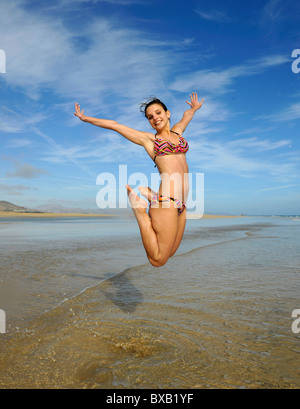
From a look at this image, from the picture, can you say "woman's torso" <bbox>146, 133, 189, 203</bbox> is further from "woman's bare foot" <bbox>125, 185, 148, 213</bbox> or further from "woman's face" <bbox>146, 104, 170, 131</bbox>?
"woman's bare foot" <bbox>125, 185, 148, 213</bbox>

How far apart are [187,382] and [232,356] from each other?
94 centimetres

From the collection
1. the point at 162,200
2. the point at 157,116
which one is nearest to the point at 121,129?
the point at 157,116

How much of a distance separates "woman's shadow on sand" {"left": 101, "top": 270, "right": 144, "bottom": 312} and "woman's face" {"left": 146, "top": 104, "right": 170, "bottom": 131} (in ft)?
11.8

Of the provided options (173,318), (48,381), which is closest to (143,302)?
(173,318)

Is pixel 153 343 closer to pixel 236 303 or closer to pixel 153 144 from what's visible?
pixel 236 303

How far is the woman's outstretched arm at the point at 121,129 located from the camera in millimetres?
4699

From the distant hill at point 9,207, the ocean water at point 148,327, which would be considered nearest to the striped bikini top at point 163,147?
Answer: the ocean water at point 148,327

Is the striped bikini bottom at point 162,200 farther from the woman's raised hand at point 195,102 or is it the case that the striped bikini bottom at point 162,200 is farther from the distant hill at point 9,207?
the distant hill at point 9,207

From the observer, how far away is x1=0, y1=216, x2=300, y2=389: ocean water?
3.72 m

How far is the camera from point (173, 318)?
562cm

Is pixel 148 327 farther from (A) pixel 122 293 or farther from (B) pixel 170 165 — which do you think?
(B) pixel 170 165

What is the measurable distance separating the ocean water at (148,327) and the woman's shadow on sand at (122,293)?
2 cm

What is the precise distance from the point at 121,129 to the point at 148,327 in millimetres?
3286

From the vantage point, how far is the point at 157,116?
4.93 meters
